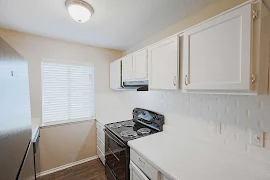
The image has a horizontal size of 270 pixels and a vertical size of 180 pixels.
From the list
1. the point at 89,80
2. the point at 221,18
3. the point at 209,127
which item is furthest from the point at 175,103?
the point at 89,80

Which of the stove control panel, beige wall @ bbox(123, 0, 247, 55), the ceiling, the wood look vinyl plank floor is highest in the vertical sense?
the ceiling

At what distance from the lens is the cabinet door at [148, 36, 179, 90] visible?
1.28m

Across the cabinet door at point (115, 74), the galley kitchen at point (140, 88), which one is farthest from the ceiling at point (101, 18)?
the cabinet door at point (115, 74)

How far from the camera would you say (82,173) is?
87.3 inches

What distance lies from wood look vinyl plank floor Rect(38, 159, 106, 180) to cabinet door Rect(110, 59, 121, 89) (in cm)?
162

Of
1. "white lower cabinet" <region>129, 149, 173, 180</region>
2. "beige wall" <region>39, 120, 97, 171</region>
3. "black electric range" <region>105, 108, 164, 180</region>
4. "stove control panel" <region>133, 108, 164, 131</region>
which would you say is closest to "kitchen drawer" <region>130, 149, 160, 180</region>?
"white lower cabinet" <region>129, 149, 173, 180</region>

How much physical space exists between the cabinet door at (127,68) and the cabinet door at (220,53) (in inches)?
39.9

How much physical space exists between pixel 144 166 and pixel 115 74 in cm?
180

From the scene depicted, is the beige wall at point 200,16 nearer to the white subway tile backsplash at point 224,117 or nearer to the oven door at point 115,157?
the white subway tile backsplash at point 224,117

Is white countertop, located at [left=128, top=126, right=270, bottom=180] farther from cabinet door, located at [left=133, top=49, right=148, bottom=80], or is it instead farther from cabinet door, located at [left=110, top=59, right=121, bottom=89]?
cabinet door, located at [left=110, top=59, right=121, bottom=89]

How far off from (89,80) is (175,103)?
1841 millimetres

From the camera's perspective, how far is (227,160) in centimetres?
108

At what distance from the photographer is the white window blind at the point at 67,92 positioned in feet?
7.25

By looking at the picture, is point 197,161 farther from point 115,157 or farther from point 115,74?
point 115,74
